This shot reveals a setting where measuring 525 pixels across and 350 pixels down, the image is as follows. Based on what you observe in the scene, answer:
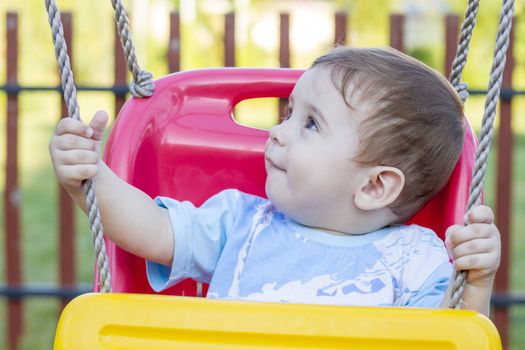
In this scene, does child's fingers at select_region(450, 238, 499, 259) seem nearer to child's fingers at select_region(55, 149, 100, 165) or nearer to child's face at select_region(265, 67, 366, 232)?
child's face at select_region(265, 67, 366, 232)

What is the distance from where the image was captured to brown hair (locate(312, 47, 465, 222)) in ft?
4.51

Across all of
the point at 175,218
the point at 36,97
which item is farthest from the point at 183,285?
the point at 36,97

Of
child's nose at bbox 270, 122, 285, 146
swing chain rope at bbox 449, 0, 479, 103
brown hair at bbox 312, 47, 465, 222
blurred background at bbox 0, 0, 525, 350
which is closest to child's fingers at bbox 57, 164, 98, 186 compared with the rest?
child's nose at bbox 270, 122, 285, 146

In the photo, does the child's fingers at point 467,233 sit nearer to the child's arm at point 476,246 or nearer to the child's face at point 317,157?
the child's arm at point 476,246

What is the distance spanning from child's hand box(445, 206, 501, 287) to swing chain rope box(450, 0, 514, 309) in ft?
0.06

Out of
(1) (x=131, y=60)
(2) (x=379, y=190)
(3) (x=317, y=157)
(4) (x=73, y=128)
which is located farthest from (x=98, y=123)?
(2) (x=379, y=190)

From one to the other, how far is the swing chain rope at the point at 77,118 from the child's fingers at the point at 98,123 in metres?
0.04

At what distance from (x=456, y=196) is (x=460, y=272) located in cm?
33

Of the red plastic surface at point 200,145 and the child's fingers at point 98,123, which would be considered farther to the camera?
the red plastic surface at point 200,145

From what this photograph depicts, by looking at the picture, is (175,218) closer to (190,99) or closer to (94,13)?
(190,99)

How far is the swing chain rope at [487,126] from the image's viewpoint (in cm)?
112

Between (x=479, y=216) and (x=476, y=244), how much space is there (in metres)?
0.04

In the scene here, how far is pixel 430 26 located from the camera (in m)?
12.3

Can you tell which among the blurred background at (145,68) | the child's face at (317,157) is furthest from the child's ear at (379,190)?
the blurred background at (145,68)
